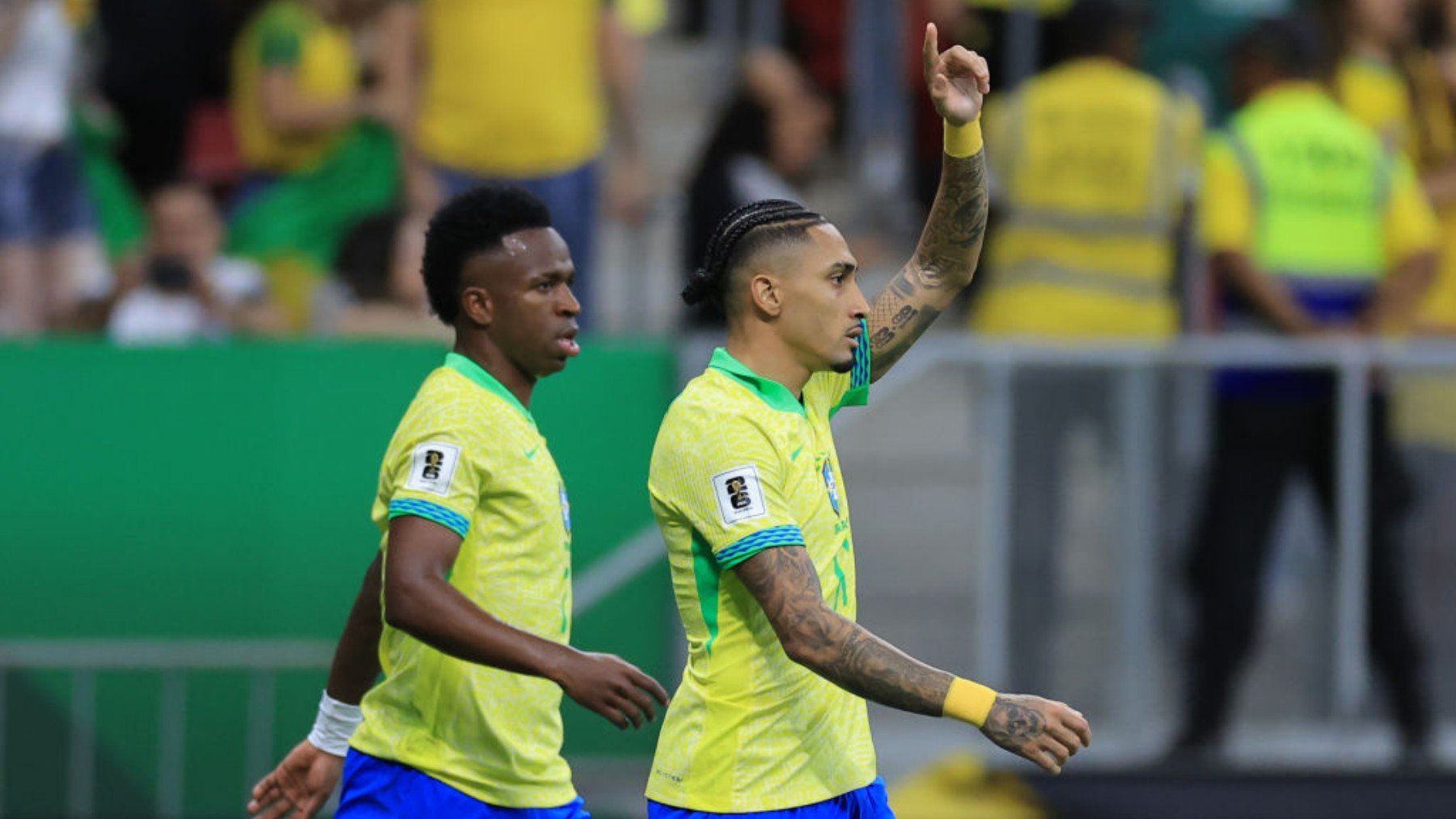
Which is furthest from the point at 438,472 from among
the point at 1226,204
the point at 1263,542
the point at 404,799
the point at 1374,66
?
the point at 1374,66

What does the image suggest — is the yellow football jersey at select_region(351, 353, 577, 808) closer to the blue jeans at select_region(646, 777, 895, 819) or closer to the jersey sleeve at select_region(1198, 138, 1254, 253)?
the blue jeans at select_region(646, 777, 895, 819)

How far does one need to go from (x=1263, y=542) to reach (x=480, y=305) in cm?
389

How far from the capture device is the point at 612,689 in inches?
190

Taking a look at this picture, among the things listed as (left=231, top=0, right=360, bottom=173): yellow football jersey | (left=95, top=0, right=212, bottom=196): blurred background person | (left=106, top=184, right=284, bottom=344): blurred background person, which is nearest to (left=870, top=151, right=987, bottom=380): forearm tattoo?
(left=106, top=184, right=284, bottom=344): blurred background person

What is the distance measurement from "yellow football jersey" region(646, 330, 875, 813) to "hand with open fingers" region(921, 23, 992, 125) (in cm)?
74

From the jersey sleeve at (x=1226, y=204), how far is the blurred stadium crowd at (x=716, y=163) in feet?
0.04

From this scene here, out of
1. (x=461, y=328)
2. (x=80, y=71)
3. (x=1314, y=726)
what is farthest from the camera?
(x=80, y=71)

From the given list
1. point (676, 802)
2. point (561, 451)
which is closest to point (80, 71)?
point (561, 451)

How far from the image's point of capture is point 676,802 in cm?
507

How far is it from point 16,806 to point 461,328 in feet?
14.3

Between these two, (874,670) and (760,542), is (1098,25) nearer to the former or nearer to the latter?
(760,542)

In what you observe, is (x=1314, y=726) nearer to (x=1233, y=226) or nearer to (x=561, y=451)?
(x=1233, y=226)

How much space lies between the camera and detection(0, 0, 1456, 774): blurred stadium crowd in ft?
28.8

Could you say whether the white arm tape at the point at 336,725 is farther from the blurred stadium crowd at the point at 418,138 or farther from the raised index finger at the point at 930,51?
the blurred stadium crowd at the point at 418,138
